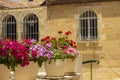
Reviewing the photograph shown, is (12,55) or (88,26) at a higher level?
(88,26)

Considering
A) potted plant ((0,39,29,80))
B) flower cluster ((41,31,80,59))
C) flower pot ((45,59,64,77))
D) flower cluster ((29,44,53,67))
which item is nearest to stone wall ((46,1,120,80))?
flower cluster ((41,31,80,59))

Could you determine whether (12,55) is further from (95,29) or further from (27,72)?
(95,29)

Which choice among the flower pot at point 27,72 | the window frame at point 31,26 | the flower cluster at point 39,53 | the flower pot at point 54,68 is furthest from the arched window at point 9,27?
the flower pot at point 27,72

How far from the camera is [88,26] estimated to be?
1698 centimetres

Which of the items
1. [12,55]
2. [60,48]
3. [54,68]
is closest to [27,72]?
[12,55]

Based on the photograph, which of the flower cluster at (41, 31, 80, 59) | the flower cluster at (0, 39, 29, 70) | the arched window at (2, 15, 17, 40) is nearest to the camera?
the flower cluster at (0, 39, 29, 70)

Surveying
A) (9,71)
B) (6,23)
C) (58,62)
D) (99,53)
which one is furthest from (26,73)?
(6,23)

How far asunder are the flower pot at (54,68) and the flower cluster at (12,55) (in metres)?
1.65

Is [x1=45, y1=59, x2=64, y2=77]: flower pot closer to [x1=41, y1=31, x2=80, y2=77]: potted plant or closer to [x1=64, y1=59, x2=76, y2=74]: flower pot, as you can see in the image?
[x1=41, y1=31, x2=80, y2=77]: potted plant

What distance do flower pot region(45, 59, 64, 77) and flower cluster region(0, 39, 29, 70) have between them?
165cm

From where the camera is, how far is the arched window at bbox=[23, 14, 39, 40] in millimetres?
17875

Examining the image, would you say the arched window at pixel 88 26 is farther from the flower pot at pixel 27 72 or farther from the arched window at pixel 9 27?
the flower pot at pixel 27 72

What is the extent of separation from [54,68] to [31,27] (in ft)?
34.0

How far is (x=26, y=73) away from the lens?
6504 mm
